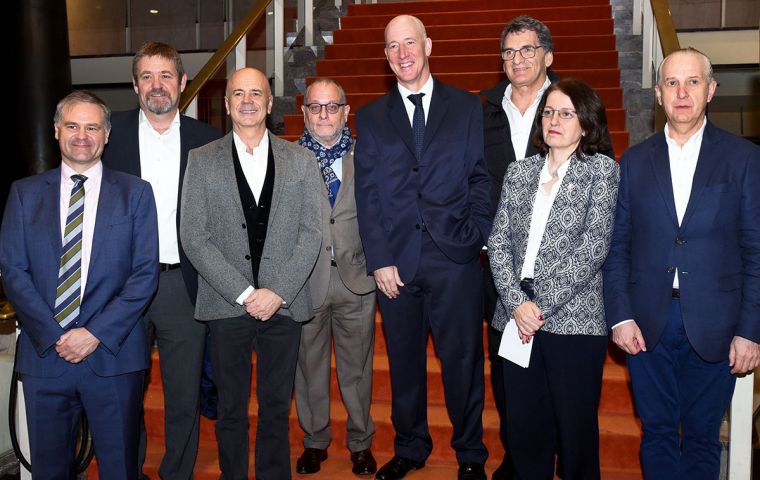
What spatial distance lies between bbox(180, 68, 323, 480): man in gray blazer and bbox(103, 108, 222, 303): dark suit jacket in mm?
118

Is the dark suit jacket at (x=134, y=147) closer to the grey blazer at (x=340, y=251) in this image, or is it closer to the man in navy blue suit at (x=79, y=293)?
the man in navy blue suit at (x=79, y=293)

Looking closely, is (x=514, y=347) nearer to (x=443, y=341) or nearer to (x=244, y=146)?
(x=443, y=341)

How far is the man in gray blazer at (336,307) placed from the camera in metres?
3.21

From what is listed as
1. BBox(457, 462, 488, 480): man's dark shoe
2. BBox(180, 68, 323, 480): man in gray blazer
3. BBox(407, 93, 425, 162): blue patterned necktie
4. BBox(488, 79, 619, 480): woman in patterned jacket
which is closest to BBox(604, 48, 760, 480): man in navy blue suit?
BBox(488, 79, 619, 480): woman in patterned jacket

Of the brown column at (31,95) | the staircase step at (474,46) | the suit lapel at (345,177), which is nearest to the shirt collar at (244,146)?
the suit lapel at (345,177)

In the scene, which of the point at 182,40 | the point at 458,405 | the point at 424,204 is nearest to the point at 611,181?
the point at 424,204

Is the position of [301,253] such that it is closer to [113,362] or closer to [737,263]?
[113,362]

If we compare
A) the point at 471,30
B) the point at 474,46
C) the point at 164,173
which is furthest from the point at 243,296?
the point at 471,30

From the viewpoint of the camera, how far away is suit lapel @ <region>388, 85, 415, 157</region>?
3.05 meters

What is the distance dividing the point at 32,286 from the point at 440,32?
528cm

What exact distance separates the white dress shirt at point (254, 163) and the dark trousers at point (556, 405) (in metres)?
1.18

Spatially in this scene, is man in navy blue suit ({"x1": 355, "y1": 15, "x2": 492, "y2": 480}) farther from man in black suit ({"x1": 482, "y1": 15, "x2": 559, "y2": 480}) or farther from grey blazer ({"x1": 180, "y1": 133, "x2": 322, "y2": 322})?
grey blazer ({"x1": 180, "y1": 133, "x2": 322, "y2": 322})

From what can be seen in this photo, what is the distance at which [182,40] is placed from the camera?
34.4 ft

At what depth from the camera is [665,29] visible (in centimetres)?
402
